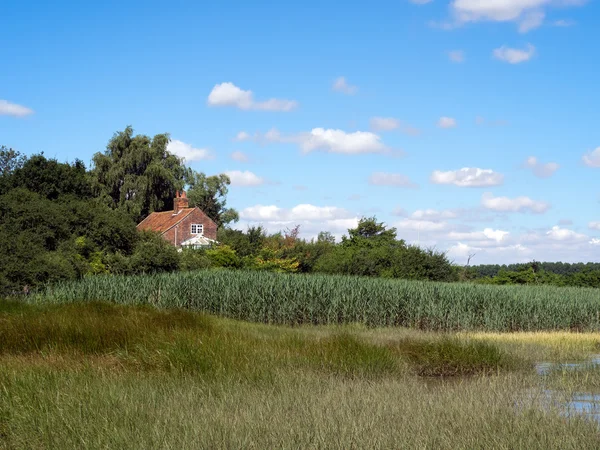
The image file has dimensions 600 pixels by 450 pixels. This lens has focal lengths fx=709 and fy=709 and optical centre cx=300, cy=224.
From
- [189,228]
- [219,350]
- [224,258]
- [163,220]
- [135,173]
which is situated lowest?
[219,350]

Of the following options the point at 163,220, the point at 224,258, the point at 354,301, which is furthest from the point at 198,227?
the point at 354,301

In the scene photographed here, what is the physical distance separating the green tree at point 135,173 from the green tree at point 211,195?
5.92 metres

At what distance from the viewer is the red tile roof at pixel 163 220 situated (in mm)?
61438

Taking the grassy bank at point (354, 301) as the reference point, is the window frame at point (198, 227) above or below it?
above

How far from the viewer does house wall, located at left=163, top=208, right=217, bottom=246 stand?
60.4 metres

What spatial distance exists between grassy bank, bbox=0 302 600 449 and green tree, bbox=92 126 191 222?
2039 inches

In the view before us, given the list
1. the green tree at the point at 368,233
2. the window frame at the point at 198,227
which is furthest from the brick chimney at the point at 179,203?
the green tree at the point at 368,233

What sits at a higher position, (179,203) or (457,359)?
(179,203)

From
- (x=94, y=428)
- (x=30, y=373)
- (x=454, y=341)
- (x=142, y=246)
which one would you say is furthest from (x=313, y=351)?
(x=142, y=246)

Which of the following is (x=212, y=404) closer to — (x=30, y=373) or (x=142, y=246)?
(x=30, y=373)

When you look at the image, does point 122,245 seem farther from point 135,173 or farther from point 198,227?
point 135,173

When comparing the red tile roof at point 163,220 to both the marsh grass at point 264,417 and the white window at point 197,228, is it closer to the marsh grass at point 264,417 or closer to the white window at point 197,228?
the white window at point 197,228

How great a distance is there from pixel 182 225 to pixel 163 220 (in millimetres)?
2535

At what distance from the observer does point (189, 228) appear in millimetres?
62250
